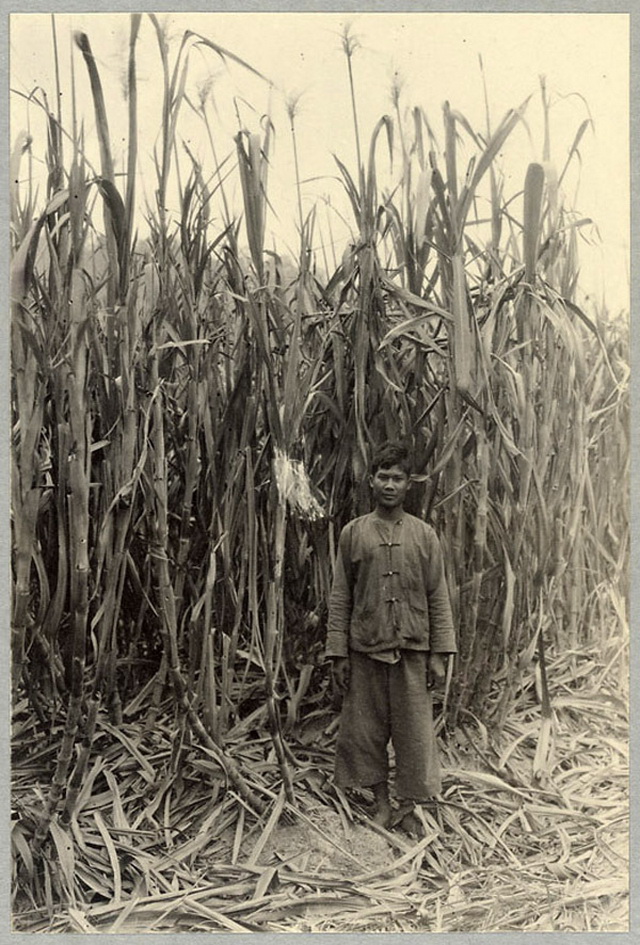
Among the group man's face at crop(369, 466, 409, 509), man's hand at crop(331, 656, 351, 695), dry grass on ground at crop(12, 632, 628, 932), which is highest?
man's face at crop(369, 466, 409, 509)

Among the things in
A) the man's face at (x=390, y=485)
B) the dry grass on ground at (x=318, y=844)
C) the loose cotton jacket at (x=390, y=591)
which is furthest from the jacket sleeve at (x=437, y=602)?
the dry grass on ground at (x=318, y=844)

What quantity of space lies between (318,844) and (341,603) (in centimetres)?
49

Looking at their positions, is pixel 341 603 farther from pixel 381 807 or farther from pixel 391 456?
pixel 381 807

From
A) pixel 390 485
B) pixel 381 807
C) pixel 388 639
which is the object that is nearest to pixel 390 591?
pixel 388 639

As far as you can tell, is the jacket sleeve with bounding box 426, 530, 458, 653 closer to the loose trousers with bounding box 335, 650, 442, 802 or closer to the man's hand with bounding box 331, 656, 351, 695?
the loose trousers with bounding box 335, 650, 442, 802

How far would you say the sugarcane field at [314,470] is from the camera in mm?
1644

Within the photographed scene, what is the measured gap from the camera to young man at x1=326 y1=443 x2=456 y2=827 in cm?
165

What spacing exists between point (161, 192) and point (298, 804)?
1259 millimetres

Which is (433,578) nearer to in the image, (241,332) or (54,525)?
(241,332)

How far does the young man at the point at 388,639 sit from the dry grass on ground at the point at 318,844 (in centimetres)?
9

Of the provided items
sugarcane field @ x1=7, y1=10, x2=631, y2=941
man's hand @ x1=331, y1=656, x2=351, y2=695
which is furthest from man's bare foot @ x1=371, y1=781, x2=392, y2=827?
man's hand @ x1=331, y1=656, x2=351, y2=695

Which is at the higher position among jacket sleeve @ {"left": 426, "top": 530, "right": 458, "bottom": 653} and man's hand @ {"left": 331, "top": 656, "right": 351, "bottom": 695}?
jacket sleeve @ {"left": 426, "top": 530, "right": 458, "bottom": 653}

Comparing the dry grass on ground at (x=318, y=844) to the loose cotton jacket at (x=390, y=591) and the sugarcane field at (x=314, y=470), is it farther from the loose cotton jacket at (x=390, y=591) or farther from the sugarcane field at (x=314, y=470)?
the loose cotton jacket at (x=390, y=591)

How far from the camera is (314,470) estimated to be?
1702 millimetres
